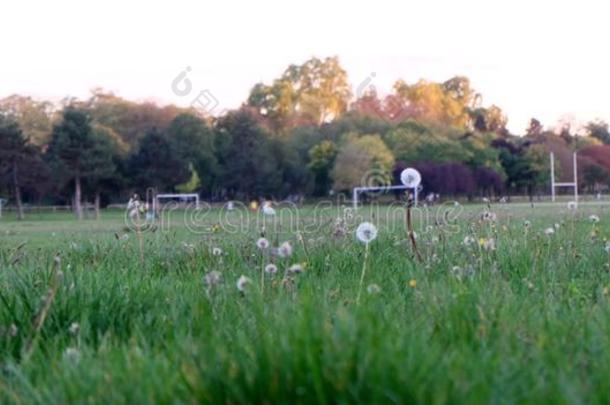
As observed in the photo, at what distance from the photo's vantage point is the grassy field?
8.16ft

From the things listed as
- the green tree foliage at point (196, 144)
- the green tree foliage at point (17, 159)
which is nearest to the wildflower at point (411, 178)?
the green tree foliage at point (17, 159)

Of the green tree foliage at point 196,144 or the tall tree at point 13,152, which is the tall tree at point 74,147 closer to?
the tall tree at point 13,152

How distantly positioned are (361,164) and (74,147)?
17094 millimetres

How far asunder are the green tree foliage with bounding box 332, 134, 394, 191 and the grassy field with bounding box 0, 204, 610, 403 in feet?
174

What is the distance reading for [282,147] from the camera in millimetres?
66500

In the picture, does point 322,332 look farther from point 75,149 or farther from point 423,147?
point 423,147

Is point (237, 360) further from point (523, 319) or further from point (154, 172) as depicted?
point (154, 172)

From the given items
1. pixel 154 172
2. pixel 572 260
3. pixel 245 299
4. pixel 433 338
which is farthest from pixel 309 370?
pixel 154 172

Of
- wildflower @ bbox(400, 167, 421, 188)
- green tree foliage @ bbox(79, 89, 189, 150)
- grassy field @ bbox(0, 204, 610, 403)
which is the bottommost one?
grassy field @ bbox(0, 204, 610, 403)

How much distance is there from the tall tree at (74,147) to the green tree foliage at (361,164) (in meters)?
15.5

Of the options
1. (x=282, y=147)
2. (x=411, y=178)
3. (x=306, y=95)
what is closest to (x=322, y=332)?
(x=411, y=178)

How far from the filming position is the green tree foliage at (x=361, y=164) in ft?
196

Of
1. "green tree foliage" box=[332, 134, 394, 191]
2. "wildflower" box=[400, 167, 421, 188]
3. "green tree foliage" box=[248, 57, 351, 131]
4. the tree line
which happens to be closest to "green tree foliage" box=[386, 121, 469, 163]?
the tree line

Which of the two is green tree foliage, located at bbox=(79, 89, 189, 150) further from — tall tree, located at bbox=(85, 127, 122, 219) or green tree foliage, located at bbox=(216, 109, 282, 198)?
tall tree, located at bbox=(85, 127, 122, 219)
